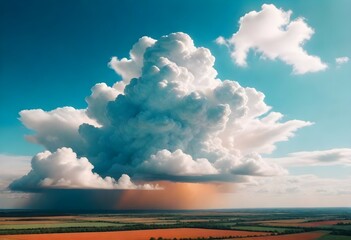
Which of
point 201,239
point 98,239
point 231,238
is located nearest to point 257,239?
point 231,238

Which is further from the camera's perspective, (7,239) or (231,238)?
(231,238)

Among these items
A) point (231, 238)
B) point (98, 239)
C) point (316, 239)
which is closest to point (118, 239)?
point (98, 239)

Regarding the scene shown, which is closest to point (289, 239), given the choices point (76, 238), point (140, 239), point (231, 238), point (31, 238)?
point (231, 238)

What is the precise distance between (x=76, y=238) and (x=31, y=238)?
10028mm

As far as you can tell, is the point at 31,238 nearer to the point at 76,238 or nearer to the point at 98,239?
the point at 76,238

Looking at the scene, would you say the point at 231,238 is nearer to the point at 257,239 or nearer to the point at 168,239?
the point at 257,239

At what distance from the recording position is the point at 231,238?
8994cm

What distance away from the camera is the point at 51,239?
85188 millimetres

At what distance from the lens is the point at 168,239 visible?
8662 centimetres

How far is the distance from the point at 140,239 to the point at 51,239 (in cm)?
1964

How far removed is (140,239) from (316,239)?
40936mm

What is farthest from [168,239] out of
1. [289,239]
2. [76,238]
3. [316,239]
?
[316,239]

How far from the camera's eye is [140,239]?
86312 millimetres

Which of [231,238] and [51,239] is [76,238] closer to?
[51,239]
